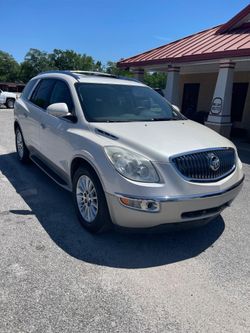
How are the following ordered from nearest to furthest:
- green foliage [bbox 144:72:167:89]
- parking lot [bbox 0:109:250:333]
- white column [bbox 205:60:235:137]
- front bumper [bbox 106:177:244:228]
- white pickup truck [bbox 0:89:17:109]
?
parking lot [bbox 0:109:250:333] → front bumper [bbox 106:177:244:228] → white column [bbox 205:60:235:137] → white pickup truck [bbox 0:89:17:109] → green foliage [bbox 144:72:167:89]

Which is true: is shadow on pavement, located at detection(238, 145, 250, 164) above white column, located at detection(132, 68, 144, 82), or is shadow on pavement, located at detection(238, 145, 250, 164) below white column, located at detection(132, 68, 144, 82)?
below

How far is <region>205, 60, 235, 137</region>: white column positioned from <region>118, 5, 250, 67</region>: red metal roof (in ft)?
2.12

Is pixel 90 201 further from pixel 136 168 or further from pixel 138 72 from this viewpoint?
pixel 138 72

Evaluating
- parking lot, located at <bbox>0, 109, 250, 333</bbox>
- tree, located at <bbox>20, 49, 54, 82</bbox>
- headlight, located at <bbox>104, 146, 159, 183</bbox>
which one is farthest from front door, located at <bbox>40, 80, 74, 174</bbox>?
tree, located at <bbox>20, 49, 54, 82</bbox>

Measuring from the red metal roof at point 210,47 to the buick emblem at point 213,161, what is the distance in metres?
6.99

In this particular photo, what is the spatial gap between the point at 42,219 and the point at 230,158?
244 centimetres

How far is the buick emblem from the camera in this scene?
3219 millimetres

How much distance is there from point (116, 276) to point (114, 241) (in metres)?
0.63

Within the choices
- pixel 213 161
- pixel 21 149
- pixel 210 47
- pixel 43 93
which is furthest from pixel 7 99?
pixel 213 161

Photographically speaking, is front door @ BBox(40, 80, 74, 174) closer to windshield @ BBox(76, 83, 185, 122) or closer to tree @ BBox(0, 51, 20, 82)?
windshield @ BBox(76, 83, 185, 122)

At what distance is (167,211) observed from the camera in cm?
294

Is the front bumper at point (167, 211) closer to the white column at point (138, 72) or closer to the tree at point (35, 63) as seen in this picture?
the white column at point (138, 72)

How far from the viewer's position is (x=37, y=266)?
292 cm

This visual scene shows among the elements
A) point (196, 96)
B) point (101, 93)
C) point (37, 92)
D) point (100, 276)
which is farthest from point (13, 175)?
point (196, 96)
